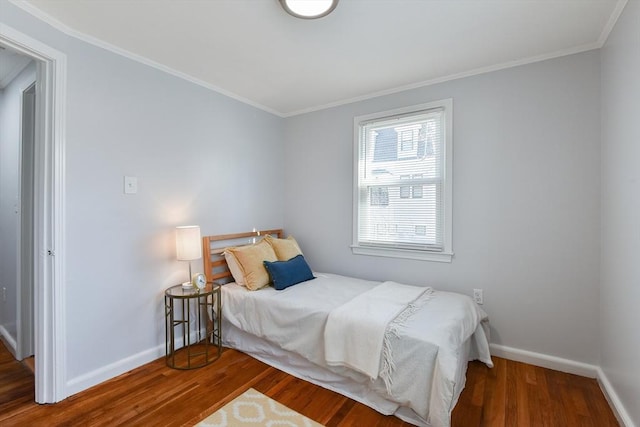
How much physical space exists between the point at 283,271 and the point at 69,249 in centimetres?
157

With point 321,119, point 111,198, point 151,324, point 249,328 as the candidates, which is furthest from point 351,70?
point 151,324

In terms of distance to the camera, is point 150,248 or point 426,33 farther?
point 150,248

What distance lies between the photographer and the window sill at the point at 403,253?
2785 mm

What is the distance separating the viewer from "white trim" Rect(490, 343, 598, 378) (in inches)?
88.7

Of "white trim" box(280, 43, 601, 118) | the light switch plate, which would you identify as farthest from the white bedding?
"white trim" box(280, 43, 601, 118)

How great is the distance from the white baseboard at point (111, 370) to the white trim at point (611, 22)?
3955mm

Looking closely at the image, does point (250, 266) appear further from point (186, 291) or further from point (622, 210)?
point (622, 210)

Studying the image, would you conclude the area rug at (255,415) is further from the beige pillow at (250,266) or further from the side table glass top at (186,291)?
the beige pillow at (250,266)

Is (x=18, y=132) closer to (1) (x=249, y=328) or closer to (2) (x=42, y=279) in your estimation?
(2) (x=42, y=279)

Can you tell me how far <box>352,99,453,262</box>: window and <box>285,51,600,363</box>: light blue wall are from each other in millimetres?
96

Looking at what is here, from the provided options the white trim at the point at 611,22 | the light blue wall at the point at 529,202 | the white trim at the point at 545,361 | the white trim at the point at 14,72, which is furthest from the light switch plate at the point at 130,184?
the white trim at the point at 611,22

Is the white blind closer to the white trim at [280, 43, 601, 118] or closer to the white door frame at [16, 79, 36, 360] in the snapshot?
the white trim at [280, 43, 601, 118]

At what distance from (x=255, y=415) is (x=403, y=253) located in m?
1.88

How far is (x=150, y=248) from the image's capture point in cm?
251
